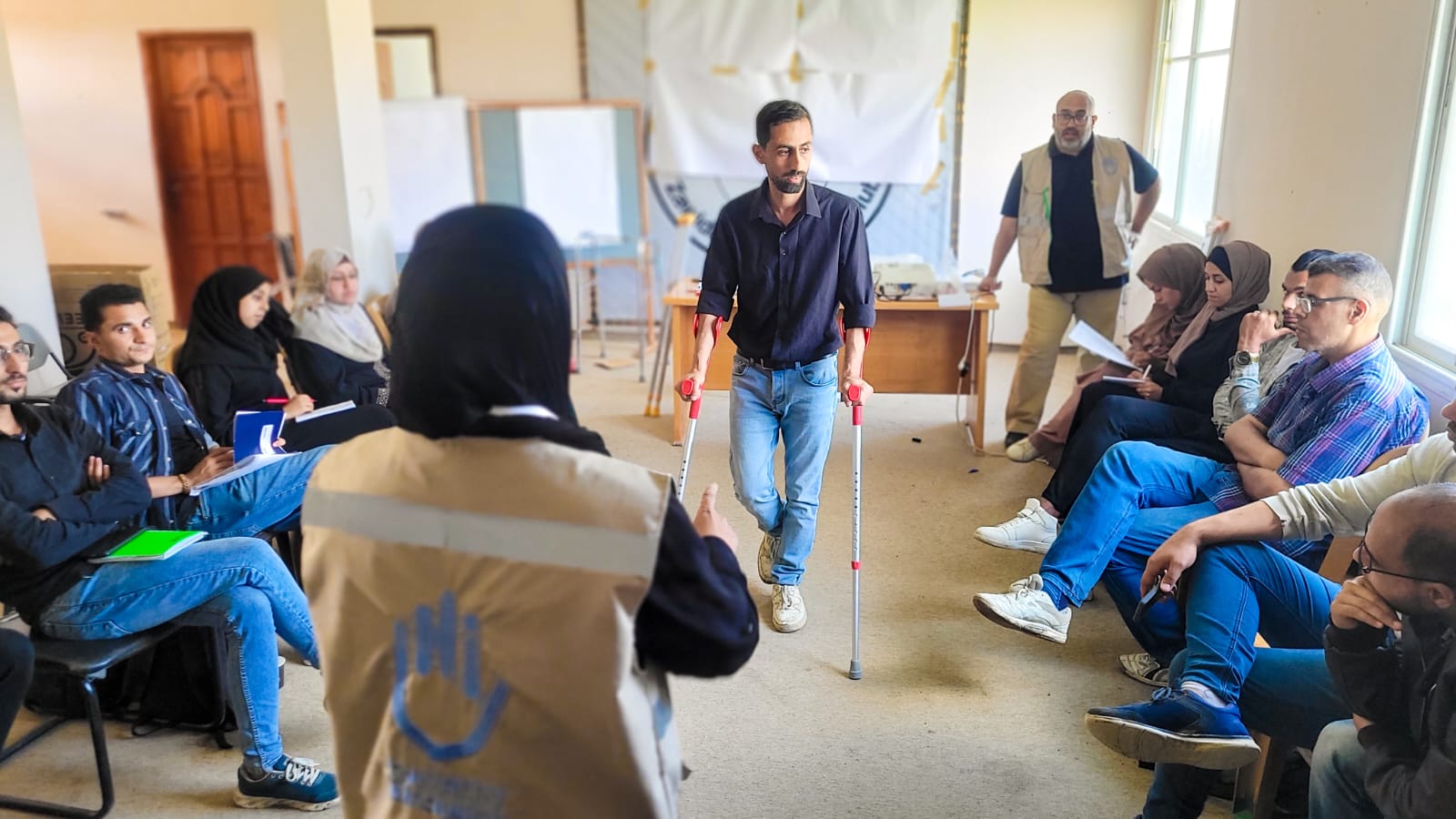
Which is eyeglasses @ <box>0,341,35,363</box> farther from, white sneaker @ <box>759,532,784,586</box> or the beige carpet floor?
white sneaker @ <box>759,532,784,586</box>

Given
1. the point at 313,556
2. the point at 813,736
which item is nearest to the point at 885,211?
the point at 813,736

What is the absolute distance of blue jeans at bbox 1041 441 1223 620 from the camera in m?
2.54

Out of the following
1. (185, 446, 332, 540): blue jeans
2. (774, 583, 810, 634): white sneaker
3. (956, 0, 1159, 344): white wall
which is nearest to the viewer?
(185, 446, 332, 540): blue jeans

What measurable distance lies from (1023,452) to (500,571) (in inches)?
135

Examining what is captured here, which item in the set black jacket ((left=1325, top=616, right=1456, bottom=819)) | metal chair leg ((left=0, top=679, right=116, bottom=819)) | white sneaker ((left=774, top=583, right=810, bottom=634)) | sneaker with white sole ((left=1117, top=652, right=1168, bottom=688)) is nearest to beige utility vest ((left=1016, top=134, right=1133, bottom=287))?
sneaker with white sole ((left=1117, top=652, right=1168, bottom=688))

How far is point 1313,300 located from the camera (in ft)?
7.77

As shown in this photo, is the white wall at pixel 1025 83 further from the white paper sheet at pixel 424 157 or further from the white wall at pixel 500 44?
the white paper sheet at pixel 424 157

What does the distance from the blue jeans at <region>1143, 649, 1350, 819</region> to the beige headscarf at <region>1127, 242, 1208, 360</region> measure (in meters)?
1.77

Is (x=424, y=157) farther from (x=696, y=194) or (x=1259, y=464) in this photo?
(x=1259, y=464)

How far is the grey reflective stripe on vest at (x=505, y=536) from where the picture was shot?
1.12 m

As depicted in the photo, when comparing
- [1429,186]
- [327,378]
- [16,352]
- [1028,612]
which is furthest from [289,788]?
[1429,186]

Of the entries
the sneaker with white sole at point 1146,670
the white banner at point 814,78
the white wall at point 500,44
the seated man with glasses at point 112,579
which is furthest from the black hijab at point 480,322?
the white wall at point 500,44

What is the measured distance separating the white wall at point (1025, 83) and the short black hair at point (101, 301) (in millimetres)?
3062

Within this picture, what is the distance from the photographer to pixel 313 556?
122cm
